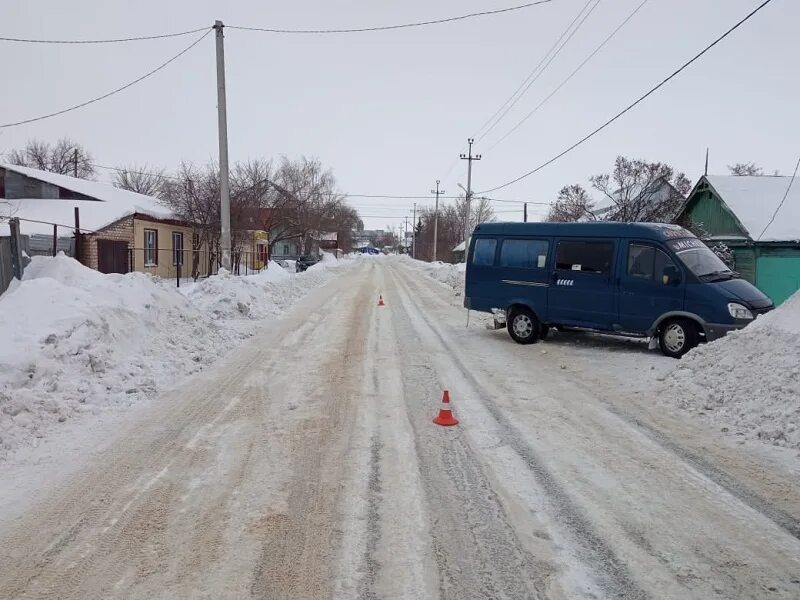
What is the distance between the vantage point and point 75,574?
3.28 meters

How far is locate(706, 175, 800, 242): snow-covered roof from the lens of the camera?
20.6 metres

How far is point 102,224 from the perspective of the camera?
24.6 m

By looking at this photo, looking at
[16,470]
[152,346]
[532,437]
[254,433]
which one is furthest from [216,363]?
[532,437]

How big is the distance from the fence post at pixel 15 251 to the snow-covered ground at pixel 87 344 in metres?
0.20

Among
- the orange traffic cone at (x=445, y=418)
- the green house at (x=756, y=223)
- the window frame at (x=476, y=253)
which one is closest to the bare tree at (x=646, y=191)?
the green house at (x=756, y=223)

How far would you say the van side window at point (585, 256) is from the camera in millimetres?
10891

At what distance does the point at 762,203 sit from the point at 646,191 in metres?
6.11

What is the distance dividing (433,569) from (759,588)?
1854mm

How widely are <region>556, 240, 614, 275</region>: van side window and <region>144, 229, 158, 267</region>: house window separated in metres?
22.6

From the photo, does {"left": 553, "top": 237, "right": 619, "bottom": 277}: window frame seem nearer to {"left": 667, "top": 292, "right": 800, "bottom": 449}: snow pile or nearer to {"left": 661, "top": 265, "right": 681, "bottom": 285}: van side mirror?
{"left": 661, "top": 265, "right": 681, "bottom": 285}: van side mirror

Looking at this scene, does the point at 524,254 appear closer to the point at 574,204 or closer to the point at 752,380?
the point at 752,380

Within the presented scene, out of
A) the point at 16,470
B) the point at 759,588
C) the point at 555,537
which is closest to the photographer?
the point at 759,588

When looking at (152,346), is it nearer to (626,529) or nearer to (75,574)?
(75,574)

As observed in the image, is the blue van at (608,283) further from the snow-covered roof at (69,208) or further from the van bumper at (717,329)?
the snow-covered roof at (69,208)
